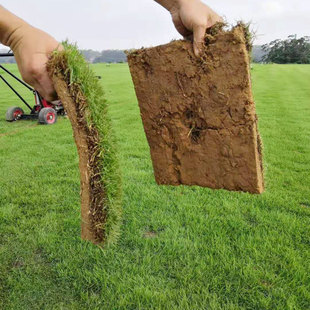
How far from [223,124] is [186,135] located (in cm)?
29

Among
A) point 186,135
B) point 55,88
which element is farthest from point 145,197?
point 55,88

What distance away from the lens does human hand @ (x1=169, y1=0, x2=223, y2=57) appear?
185 centimetres

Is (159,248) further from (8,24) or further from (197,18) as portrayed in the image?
(8,24)

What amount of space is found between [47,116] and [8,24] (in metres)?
6.23

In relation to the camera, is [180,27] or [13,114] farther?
[13,114]

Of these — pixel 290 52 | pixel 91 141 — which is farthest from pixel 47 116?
pixel 290 52

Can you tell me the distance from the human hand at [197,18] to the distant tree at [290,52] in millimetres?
52234

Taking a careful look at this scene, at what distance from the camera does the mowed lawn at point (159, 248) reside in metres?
1.99

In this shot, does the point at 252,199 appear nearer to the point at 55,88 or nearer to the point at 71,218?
the point at 71,218

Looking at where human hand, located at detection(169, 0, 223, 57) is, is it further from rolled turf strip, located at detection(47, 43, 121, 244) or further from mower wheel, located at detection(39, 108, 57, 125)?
mower wheel, located at detection(39, 108, 57, 125)

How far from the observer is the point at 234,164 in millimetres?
2102

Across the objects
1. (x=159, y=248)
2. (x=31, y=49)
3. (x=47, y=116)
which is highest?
(x=31, y=49)

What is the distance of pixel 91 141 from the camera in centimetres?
193

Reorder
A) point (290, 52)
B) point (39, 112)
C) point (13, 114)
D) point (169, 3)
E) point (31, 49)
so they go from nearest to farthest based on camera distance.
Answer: point (31, 49) < point (169, 3) < point (39, 112) < point (13, 114) < point (290, 52)
